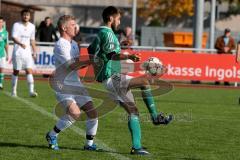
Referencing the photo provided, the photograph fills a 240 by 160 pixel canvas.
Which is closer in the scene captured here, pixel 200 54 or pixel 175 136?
pixel 175 136

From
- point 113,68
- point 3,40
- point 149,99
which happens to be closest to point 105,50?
point 113,68

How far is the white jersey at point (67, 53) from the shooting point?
966 centimetres

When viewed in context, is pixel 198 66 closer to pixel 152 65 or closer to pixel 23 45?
pixel 23 45

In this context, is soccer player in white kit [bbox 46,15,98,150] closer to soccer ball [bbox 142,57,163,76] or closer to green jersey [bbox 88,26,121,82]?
green jersey [bbox 88,26,121,82]

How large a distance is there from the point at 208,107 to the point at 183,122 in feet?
11.9

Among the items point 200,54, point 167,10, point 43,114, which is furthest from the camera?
point 167,10

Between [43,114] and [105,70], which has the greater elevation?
[105,70]

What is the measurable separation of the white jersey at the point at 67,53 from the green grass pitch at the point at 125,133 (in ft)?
2.80

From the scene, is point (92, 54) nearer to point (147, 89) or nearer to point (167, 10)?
point (147, 89)

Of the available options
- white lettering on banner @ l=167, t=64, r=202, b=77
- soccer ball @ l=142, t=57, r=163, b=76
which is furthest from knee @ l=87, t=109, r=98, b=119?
white lettering on banner @ l=167, t=64, r=202, b=77

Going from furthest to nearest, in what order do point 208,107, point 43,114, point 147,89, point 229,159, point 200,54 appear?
point 200,54, point 208,107, point 43,114, point 147,89, point 229,159

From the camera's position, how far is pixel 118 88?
9.84 meters

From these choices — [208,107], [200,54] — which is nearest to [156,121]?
[208,107]

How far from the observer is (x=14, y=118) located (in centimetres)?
1338
